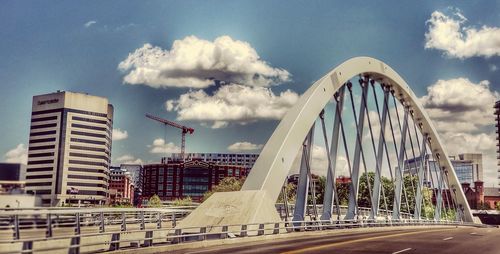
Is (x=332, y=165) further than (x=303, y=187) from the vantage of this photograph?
Yes

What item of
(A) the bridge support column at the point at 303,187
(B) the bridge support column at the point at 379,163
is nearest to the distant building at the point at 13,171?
(A) the bridge support column at the point at 303,187

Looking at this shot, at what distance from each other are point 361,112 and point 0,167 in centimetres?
3874

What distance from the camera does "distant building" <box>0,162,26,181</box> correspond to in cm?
835

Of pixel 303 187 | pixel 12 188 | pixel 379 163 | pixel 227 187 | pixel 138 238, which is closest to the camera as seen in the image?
pixel 12 188

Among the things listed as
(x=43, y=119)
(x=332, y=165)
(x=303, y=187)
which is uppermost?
(x=43, y=119)

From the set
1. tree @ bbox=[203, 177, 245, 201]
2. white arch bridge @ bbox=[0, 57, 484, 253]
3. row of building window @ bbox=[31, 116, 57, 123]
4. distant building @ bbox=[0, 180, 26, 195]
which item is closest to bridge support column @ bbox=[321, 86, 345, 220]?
white arch bridge @ bbox=[0, 57, 484, 253]

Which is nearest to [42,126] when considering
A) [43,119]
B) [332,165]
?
[43,119]

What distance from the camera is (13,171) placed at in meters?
8.53

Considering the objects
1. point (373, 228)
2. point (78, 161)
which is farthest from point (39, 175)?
point (373, 228)

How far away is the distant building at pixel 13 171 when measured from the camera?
8.35 m

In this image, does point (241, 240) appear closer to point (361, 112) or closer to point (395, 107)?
point (361, 112)

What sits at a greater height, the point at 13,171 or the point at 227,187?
the point at 227,187

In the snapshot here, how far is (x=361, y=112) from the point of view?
1777 inches

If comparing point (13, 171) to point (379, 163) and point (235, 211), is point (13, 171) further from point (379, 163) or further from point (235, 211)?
point (379, 163)
